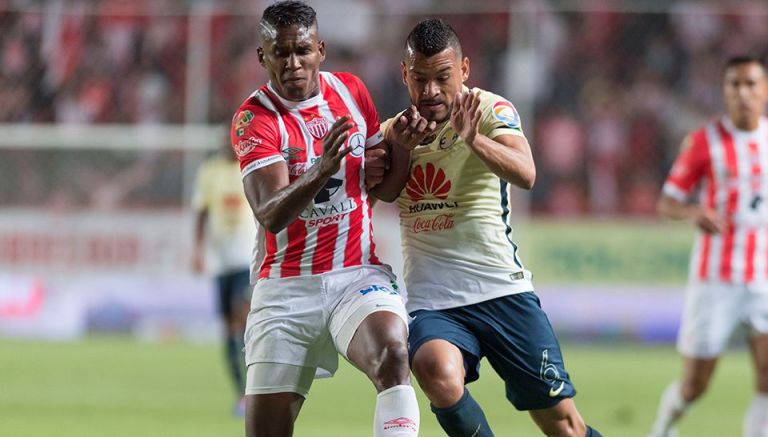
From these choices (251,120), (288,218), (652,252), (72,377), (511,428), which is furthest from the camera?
(652,252)

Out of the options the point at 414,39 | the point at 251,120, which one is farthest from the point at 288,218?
the point at 414,39

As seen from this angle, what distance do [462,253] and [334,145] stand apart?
3.68ft

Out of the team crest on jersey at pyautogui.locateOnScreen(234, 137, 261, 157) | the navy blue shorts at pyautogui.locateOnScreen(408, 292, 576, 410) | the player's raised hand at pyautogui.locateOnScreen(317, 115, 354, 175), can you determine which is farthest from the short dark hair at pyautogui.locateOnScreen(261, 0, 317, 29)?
the navy blue shorts at pyautogui.locateOnScreen(408, 292, 576, 410)

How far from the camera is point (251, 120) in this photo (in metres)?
5.81

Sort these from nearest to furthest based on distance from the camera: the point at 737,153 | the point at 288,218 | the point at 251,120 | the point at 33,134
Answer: the point at 288,218, the point at 251,120, the point at 737,153, the point at 33,134

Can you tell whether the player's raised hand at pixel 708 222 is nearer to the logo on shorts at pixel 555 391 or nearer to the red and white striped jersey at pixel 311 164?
the logo on shorts at pixel 555 391

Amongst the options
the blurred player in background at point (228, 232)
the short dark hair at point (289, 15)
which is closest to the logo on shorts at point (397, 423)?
the short dark hair at point (289, 15)

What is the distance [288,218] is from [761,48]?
12664 mm

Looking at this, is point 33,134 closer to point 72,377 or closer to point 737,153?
point 72,377

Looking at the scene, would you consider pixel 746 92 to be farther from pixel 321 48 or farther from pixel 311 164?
pixel 311 164

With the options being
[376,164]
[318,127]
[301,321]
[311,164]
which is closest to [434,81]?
[376,164]

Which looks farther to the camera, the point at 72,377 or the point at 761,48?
the point at 761,48

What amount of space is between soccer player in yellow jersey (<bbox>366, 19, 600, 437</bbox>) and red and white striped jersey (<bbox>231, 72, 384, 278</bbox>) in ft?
0.41

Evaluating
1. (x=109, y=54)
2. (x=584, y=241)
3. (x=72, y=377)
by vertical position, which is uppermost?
(x=109, y=54)
